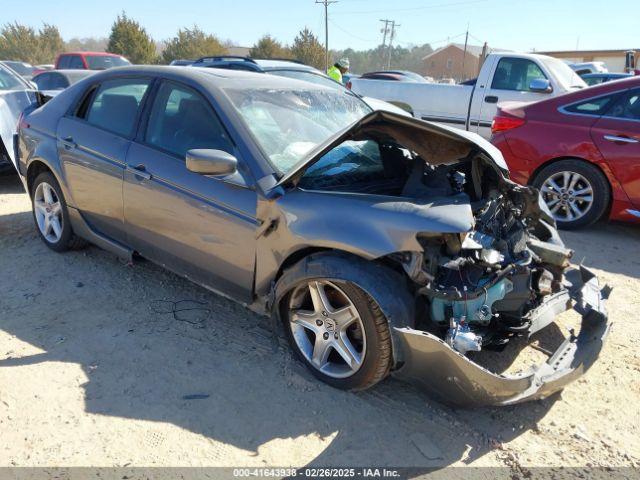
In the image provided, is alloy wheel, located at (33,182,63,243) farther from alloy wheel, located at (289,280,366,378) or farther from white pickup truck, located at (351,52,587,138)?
white pickup truck, located at (351,52,587,138)

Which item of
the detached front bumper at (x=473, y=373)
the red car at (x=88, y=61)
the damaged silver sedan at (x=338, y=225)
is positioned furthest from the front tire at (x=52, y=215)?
the red car at (x=88, y=61)

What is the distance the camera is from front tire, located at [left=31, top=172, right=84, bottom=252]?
14.3ft

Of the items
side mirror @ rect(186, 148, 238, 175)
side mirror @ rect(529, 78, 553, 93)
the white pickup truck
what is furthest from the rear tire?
side mirror @ rect(186, 148, 238, 175)

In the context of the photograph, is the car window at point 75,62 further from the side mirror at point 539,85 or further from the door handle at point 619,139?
the door handle at point 619,139

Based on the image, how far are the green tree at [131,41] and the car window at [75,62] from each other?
22534 millimetres

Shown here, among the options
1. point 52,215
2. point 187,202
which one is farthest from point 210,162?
point 52,215

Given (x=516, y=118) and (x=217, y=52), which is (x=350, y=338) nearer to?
(x=516, y=118)

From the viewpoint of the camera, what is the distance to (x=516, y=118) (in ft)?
19.1

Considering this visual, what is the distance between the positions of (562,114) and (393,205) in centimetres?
399

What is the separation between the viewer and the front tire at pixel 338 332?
2.57 m

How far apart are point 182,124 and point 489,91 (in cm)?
633

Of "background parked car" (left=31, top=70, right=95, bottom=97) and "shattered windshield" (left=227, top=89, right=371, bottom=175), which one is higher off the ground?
"background parked car" (left=31, top=70, right=95, bottom=97)

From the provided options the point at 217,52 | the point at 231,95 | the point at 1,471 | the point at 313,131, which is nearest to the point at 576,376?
the point at 313,131

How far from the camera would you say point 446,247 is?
103 inches
